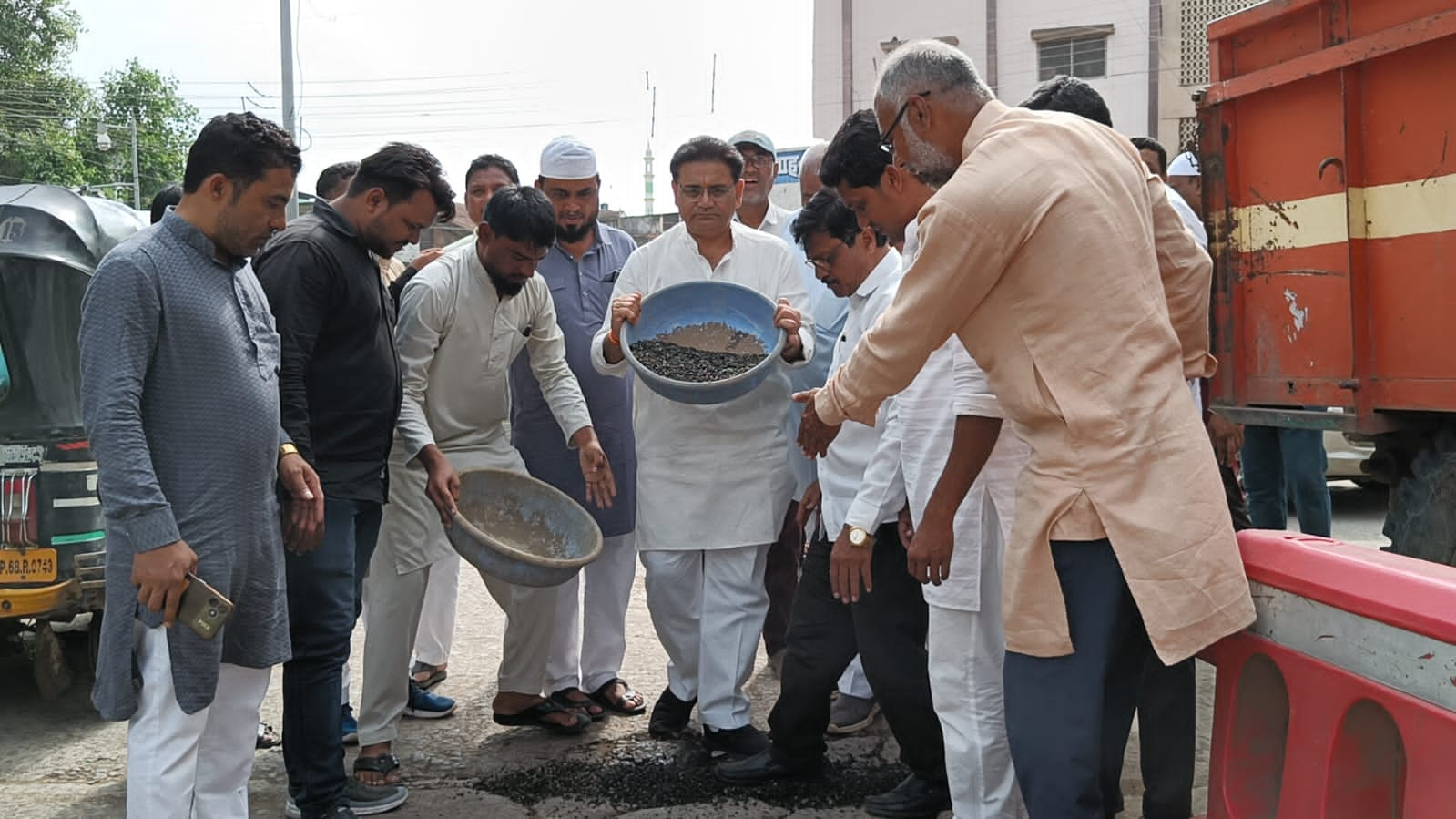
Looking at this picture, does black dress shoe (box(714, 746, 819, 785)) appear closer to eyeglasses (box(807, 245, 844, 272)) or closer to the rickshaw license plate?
eyeglasses (box(807, 245, 844, 272))

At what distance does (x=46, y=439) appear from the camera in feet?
15.9

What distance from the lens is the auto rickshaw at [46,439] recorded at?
15.6 ft

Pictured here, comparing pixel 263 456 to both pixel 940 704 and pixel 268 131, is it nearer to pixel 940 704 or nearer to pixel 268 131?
pixel 268 131

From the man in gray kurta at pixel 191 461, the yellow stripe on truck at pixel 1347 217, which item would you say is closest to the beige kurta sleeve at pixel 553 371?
the man in gray kurta at pixel 191 461

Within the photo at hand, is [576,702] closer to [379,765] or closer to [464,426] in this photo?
[379,765]

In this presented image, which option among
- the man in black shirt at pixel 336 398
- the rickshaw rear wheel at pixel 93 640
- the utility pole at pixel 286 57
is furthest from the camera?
the utility pole at pixel 286 57

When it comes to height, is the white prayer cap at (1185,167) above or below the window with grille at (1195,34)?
below

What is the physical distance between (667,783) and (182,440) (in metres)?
2.02

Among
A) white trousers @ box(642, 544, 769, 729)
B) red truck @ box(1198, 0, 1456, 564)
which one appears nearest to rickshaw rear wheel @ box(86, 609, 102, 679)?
white trousers @ box(642, 544, 769, 729)

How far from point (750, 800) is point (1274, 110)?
10.0 ft

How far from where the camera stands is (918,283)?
7.82 feet

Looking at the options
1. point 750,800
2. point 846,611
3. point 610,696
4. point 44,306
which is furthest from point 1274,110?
point 44,306

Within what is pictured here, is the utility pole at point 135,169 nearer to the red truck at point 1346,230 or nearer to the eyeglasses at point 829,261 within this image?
the eyeglasses at point 829,261

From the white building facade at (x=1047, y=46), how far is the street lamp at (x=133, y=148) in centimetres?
2083
